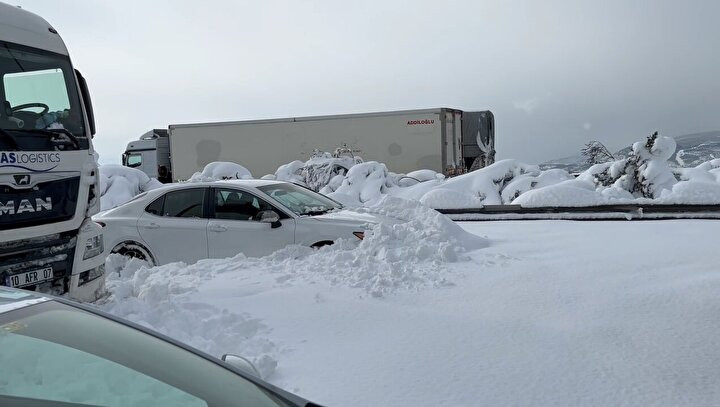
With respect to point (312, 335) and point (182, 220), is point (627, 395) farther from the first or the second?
point (182, 220)

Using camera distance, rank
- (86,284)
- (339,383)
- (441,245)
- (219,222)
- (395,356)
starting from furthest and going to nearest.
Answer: (219,222)
(441,245)
(86,284)
(395,356)
(339,383)

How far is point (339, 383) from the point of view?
3525 millimetres

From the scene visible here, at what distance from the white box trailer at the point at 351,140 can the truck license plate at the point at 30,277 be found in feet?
53.6

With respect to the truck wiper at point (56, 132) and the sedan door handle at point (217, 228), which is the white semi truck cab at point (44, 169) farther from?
the sedan door handle at point (217, 228)

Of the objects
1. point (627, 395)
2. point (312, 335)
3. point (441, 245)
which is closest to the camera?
point (627, 395)

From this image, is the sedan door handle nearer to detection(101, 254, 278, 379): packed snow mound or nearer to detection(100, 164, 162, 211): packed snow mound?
detection(101, 254, 278, 379): packed snow mound

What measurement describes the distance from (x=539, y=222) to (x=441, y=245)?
4416 mm

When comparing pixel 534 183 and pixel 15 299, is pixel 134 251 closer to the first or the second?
pixel 15 299

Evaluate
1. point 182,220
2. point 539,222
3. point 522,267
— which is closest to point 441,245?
point 522,267

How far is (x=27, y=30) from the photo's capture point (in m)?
5.66

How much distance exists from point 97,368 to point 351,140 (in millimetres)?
20314

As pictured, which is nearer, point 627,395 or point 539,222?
point 627,395

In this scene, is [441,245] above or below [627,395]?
above

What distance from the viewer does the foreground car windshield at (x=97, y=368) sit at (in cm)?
174
